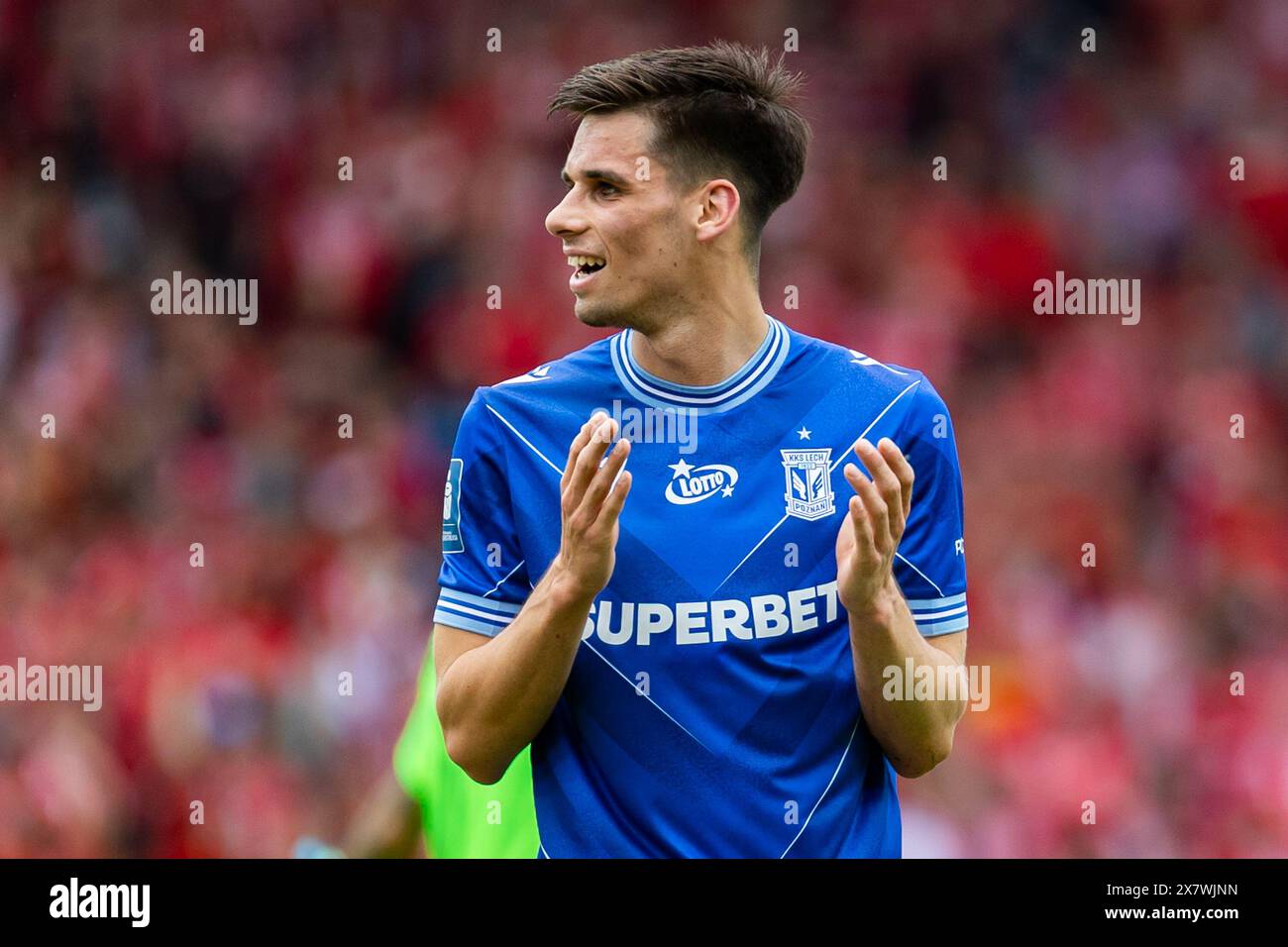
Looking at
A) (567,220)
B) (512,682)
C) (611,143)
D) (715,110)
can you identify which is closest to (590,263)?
(567,220)

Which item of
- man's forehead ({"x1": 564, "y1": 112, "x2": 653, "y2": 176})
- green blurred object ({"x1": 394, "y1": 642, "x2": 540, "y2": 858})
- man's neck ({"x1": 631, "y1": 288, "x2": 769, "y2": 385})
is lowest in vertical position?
green blurred object ({"x1": 394, "y1": 642, "x2": 540, "y2": 858})

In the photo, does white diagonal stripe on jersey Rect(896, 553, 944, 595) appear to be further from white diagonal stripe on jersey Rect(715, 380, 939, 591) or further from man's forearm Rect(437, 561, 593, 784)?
man's forearm Rect(437, 561, 593, 784)

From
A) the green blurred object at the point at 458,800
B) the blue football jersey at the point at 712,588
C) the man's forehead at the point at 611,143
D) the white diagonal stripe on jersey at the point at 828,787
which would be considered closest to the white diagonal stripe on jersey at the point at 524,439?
the blue football jersey at the point at 712,588

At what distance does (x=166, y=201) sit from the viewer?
844 cm

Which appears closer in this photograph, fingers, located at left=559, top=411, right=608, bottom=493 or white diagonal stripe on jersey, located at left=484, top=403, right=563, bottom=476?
fingers, located at left=559, top=411, right=608, bottom=493

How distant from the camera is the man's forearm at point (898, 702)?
2756 millimetres

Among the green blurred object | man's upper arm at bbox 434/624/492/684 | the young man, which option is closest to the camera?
the young man

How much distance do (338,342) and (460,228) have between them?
2.59 feet

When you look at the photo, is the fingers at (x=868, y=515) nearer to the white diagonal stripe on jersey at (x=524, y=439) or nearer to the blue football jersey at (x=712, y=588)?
the blue football jersey at (x=712, y=588)

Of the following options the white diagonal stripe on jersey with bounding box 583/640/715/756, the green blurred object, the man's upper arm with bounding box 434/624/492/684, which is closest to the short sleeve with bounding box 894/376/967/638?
the white diagonal stripe on jersey with bounding box 583/640/715/756

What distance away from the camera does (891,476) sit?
2672 mm

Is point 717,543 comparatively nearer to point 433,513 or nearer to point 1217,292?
point 433,513

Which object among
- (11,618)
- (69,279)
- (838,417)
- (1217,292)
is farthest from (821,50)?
(838,417)

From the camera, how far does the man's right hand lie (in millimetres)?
2619
